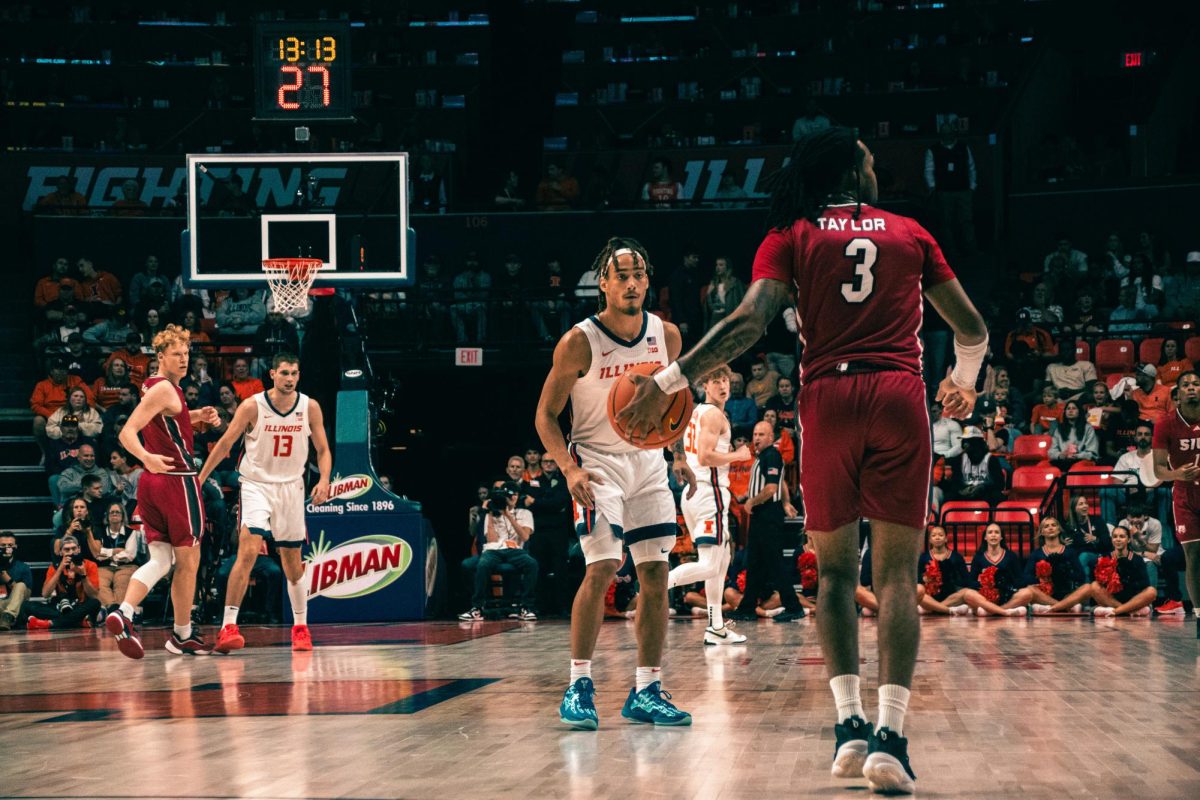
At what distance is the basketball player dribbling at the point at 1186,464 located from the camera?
10.0 m

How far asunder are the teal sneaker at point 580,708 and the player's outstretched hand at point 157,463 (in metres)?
5.15

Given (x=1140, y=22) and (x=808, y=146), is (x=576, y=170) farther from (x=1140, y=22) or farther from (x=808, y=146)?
(x=808, y=146)

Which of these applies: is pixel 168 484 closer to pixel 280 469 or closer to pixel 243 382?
pixel 280 469

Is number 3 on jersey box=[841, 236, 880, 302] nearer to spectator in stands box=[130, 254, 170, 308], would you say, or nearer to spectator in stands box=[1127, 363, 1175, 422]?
spectator in stands box=[1127, 363, 1175, 422]

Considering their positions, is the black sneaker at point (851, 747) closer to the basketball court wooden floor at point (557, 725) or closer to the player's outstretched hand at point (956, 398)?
the basketball court wooden floor at point (557, 725)

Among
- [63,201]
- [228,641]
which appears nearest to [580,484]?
[228,641]

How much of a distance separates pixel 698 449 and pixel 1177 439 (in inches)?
136

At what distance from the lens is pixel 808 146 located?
15.8 ft

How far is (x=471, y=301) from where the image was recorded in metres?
18.8

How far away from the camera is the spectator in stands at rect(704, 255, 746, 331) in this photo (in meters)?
18.1

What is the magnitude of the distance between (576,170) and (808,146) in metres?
17.5

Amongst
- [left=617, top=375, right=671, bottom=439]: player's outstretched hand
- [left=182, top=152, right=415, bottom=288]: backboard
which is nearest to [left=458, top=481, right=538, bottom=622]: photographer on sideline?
[left=182, top=152, right=415, bottom=288]: backboard

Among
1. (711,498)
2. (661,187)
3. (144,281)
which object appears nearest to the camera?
(711,498)

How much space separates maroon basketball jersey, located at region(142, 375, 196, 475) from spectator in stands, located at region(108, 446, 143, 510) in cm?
538
